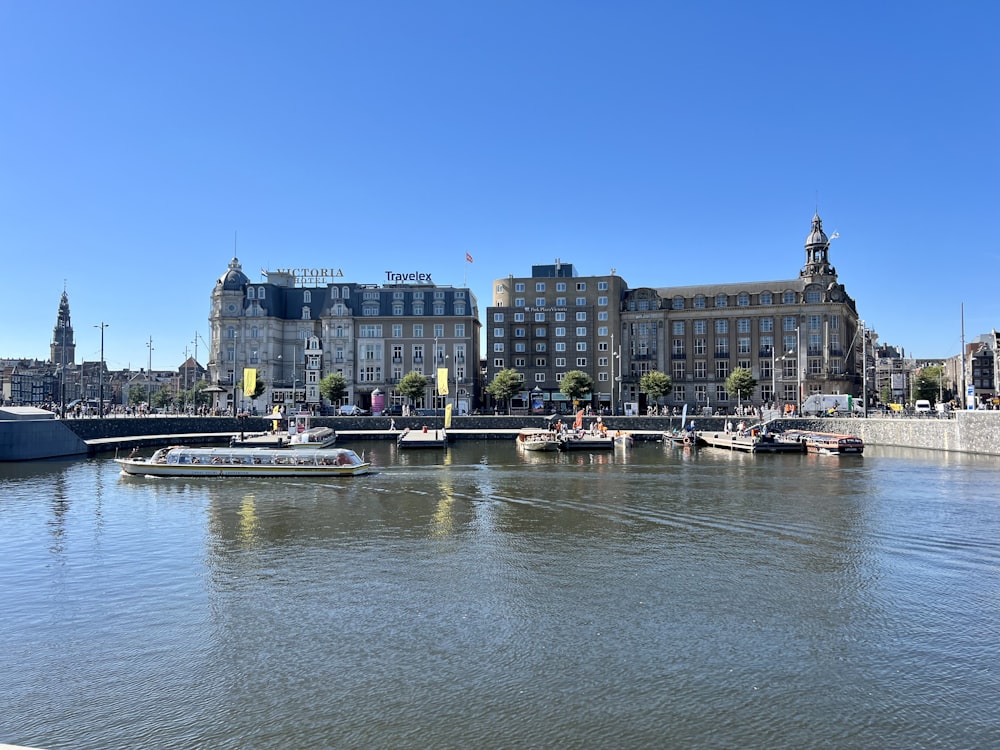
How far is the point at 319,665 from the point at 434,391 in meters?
111

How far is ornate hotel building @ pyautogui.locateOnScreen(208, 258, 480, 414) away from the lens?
12712 centimetres

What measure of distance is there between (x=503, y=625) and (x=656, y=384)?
102 metres

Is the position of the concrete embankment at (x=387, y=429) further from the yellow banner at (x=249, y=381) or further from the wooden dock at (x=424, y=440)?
the yellow banner at (x=249, y=381)

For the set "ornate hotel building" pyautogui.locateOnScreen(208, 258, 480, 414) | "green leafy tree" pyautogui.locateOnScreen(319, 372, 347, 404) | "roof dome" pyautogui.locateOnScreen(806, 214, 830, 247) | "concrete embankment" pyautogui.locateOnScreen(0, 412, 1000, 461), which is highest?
"roof dome" pyautogui.locateOnScreen(806, 214, 830, 247)

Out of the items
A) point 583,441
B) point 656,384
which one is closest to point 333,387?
point 583,441

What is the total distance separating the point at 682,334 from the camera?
13088cm

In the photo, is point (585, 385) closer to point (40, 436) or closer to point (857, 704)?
point (40, 436)

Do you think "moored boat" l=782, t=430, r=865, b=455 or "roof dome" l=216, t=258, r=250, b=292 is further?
"roof dome" l=216, t=258, r=250, b=292

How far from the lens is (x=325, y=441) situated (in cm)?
8662

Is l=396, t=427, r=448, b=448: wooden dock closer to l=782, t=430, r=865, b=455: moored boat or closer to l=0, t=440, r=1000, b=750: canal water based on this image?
l=0, t=440, r=1000, b=750: canal water

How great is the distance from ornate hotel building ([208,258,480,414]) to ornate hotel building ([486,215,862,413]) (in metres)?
10.9

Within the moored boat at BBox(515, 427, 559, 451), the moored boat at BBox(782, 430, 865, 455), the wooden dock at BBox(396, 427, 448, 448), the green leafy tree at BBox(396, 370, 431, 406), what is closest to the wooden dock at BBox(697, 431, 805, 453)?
the moored boat at BBox(782, 430, 865, 455)

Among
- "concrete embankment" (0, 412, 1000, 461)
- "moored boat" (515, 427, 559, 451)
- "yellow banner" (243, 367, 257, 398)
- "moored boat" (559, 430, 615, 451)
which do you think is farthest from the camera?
"yellow banner" (243, 367, 257, 398)

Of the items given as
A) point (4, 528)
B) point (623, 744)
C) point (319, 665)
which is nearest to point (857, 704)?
point (623, 744)
